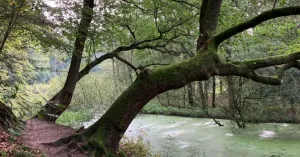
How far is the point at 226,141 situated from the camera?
335 inches

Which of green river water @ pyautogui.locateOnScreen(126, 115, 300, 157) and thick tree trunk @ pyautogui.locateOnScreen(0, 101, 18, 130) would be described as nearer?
thick tree trunk @ pyautogui.locateOnScreen(0, 101, 18, 130)

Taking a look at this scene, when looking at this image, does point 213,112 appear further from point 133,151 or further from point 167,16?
point 133,151

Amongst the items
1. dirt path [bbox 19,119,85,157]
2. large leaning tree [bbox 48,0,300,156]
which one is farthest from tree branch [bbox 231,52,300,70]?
dirt path [bbox 19,119,85,157]

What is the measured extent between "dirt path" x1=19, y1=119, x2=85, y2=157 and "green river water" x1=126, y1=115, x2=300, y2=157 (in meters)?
2.52

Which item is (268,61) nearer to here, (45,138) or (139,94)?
(139,94)

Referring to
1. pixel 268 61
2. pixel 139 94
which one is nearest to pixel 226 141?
pixel 268 61

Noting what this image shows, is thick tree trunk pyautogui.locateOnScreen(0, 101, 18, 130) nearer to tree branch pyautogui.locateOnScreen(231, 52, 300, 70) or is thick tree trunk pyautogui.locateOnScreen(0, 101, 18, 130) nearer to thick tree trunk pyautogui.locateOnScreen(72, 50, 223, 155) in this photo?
thick tree trunk pyautogui.locateOnScreen(72, 50, 223, 155)

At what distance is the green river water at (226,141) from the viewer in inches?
281

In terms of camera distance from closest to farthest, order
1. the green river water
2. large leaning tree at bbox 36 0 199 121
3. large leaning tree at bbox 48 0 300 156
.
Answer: large leaning tree at bbox 48 0 300 156
large leaning tree at bbox 36 0 199 121
the green river water

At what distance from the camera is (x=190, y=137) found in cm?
934

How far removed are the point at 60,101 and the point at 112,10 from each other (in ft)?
9.47

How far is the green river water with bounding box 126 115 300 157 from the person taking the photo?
714 cm

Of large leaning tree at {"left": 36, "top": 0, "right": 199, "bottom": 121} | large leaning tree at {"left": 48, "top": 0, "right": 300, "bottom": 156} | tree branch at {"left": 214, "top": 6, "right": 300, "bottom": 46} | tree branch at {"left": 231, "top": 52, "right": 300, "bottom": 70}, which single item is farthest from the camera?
large leaning tree at {"left": 36, "top": 0, "right": 199, "bottom": 121}

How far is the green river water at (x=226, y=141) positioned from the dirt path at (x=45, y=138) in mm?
2523
